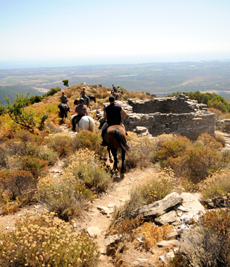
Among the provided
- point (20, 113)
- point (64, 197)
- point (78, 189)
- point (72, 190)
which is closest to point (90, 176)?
point (78, 189)

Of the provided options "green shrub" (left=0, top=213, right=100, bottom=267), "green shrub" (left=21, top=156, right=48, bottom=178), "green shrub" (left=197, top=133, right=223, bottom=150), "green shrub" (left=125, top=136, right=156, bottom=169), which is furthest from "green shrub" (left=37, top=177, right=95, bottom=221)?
"green shrub" (left=197, top=133, right=223, bottom=150)

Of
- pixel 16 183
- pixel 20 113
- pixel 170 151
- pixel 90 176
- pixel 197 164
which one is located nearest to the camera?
pixel 16 183

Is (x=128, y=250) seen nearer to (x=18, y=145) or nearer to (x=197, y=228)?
(x=197, y=228)

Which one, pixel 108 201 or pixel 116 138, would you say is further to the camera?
pixel 116 138

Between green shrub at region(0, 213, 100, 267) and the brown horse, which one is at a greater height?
the brown horse

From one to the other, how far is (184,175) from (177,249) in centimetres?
415

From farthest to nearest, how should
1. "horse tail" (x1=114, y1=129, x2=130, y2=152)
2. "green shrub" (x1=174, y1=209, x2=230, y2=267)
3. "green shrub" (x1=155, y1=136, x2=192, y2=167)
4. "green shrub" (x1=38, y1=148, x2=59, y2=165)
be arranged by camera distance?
"green shrub" (x1=155, y1=136, x2=192, y2=167)
"green shrub" (x1=38, y1=148, x2=59, y2=165)
"horse tail" (x1=114, y1=129, x2=130, y2=152)
"green shrub" (x1=174, y1=209, x2=230, y2=267)

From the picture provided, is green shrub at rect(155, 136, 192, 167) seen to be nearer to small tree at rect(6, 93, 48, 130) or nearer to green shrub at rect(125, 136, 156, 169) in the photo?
green shrub at rect(125, 136, 156, 169)

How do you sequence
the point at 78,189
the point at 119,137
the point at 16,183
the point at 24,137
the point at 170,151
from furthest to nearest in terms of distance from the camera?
1. the point at 24,137
2. the point at 170,151
3. the point at 119,137
4. the point at 16,183
5. the point at 78,189

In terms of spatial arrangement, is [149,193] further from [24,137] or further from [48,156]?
[24,137]

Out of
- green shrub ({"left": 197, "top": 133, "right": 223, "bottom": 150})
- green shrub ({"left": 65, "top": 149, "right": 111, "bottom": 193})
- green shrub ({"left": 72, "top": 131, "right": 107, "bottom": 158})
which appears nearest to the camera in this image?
green shrub ({"left": 65, "top": 149, "right": 111, "bottom": 193})

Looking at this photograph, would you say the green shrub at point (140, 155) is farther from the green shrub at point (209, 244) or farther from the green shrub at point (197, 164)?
the green shrub at point (209, 244)

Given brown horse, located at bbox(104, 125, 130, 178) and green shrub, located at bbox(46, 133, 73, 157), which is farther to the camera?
green shrub, located at bbox(46, 133, 73, 157)

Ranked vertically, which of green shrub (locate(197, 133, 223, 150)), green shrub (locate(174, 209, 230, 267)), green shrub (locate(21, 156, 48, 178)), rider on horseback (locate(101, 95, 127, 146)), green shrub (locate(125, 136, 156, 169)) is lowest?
green shrub (locate(197, 133, 223, 150))
